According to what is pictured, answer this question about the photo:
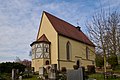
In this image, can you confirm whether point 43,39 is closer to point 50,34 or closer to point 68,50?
point 50,34

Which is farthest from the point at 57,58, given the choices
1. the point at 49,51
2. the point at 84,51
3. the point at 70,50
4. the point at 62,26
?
the point at 84,51

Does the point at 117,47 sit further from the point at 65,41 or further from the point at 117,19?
the point at 65,41

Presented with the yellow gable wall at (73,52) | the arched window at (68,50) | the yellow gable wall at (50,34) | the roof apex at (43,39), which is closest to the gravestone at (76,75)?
the yellow gable wall at (73,52)

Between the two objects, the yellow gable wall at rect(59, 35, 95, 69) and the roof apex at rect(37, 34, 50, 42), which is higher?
the roof apex at rect(37, 34, 50, 42)

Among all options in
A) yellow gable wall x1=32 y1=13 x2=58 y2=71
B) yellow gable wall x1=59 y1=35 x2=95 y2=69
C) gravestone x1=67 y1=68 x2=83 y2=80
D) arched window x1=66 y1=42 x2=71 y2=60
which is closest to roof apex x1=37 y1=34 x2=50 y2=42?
yellow gable wall x1=32 y1=13 x2=58 y2=71

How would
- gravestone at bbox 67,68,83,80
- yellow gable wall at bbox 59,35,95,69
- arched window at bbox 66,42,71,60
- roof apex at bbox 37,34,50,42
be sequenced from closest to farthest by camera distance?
1. gravestone at bbox 67,68,83,80
2. roof apex at bbox 37,34,50,42
3. yellow gable wall at bbox 59,35,95,69
4. arched window at bbox 66,42,71,60

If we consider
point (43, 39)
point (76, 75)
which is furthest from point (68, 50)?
point (76, 75)

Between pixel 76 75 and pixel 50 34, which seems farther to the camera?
pixel 50 34

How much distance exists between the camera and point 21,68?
122 feet

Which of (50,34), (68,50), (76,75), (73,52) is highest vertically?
(50,34)

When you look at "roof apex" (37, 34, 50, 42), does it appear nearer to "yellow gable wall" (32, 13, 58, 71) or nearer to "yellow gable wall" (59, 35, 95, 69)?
"yellow gable wall" (32, 13, 58, 71)

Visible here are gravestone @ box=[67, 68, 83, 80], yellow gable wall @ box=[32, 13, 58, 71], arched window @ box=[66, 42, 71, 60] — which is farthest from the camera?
arched window @ box=[66, 42, 71, 60]

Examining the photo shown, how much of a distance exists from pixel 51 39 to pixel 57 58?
4167 millimetres

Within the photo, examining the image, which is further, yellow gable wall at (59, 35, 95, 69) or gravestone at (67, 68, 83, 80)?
yellow gable wall at (59, 35, 95, 69)
